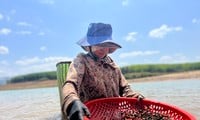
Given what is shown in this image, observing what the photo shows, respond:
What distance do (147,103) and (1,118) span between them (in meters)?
7.45

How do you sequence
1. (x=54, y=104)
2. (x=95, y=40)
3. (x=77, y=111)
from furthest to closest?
(x=54, y=104)
(x=95, y=40)
(x=77, y=111)

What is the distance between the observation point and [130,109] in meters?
3.13

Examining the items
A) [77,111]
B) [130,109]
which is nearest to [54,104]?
[130,109]

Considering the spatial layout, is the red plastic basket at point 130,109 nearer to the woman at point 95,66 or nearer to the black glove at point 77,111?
the woman at point 95,66

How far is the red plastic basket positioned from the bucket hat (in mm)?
413

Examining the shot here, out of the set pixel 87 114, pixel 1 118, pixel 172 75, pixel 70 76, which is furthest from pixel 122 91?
pixel 172 75

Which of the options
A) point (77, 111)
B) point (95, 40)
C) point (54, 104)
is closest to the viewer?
point (77, 111)

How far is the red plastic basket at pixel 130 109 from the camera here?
2.96m

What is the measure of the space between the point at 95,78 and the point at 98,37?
314 millimetres

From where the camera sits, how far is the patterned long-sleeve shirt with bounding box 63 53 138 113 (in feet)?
9.54

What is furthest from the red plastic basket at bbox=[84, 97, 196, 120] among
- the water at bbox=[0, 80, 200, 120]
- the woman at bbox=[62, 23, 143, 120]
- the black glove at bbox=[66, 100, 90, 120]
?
the water at bbox=[0, 80, 200, 120]

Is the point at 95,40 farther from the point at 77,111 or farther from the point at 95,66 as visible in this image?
the point at 77,111

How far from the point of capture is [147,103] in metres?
3.11

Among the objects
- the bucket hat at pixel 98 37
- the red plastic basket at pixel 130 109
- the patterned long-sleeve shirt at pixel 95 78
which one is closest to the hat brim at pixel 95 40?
the bucket hat at pixel 98 37
